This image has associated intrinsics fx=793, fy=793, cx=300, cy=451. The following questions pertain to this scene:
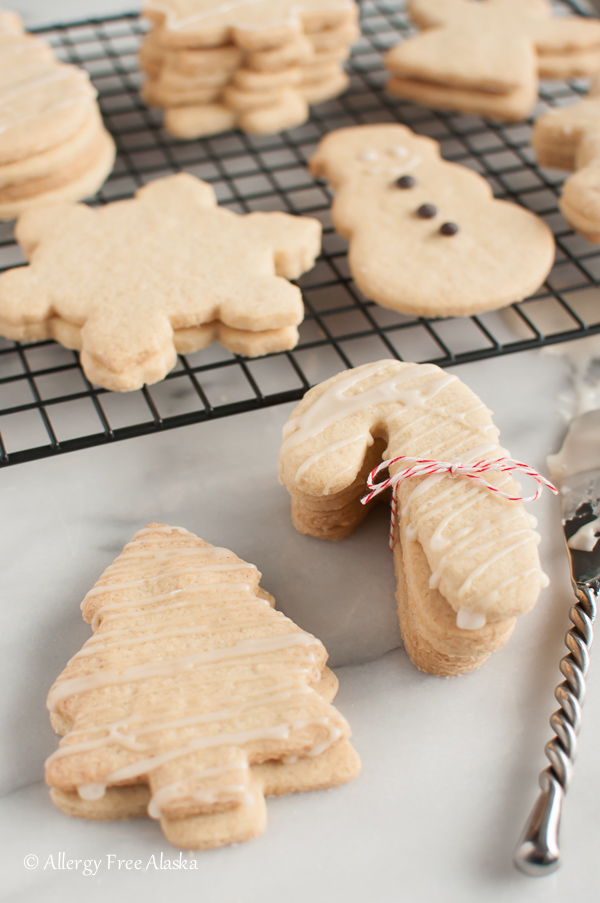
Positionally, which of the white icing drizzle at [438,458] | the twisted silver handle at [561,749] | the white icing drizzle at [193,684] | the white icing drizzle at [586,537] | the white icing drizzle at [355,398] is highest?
the white icing drizzle at [355,398]

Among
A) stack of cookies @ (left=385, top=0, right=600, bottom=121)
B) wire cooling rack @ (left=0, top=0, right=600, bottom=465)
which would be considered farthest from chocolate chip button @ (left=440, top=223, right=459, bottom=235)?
stack of cookies @ (left=385, top=0, right=600, bottom=121)

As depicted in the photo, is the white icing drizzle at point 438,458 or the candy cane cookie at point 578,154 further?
the candy cane cookie at point 578,154

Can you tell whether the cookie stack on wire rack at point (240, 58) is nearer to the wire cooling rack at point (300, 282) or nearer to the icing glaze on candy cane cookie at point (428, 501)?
the wire cooling rack at point (300, 282)

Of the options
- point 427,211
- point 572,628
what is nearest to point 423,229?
point 427,211

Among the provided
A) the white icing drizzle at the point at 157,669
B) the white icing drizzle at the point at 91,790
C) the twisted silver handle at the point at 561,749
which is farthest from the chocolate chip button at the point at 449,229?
the white icing drizzle at the point at 91,790

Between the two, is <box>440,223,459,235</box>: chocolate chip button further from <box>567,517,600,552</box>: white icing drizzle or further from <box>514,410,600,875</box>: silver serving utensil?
<box>567,517,600,552</box>: white icing drizzle

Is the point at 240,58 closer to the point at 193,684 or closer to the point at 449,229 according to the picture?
the point at 449,229

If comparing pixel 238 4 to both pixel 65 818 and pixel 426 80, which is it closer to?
pixel 426 80
